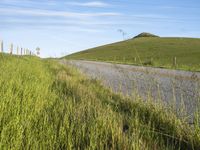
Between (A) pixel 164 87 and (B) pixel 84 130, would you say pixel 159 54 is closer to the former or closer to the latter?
(A) pixel 164 87

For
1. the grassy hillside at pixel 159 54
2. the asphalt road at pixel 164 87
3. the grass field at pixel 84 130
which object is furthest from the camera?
the grassy hillside at pixel 159 54

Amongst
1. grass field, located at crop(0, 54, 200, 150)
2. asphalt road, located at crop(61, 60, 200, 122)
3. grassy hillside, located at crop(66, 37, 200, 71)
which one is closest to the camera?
grass field, located at crop(0, 54, 200, 150)

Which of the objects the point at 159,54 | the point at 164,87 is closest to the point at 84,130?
the point at 164,87

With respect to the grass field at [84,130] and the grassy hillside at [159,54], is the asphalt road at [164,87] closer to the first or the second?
the grass field at [84,130]

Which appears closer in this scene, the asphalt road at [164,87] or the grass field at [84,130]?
the grass field at [84,130]

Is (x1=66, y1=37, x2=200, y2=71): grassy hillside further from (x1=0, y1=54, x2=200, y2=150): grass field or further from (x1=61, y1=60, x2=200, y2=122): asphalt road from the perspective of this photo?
(x1=0, y1=54, x2=200, y2=150): grass field

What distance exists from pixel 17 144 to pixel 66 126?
1092mm

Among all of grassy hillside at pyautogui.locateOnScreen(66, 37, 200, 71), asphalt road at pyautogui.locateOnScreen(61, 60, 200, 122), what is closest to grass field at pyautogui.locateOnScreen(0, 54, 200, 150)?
asphalt road at pyautogui.locateOnScreen(61, 60, 200, 122)

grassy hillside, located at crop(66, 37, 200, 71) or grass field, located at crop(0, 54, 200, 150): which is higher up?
grassy hillside, located at crop(66, 37, 200, 71)

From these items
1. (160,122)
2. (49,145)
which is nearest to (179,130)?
(160,122)

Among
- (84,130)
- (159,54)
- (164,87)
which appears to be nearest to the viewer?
(84,130)

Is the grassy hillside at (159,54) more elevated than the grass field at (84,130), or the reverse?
the grassy hillside at (159,54)

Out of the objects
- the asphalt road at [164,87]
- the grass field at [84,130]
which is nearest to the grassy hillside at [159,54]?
the asphalt road at [164,87]

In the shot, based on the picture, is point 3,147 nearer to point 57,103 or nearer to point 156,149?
point 156,149
